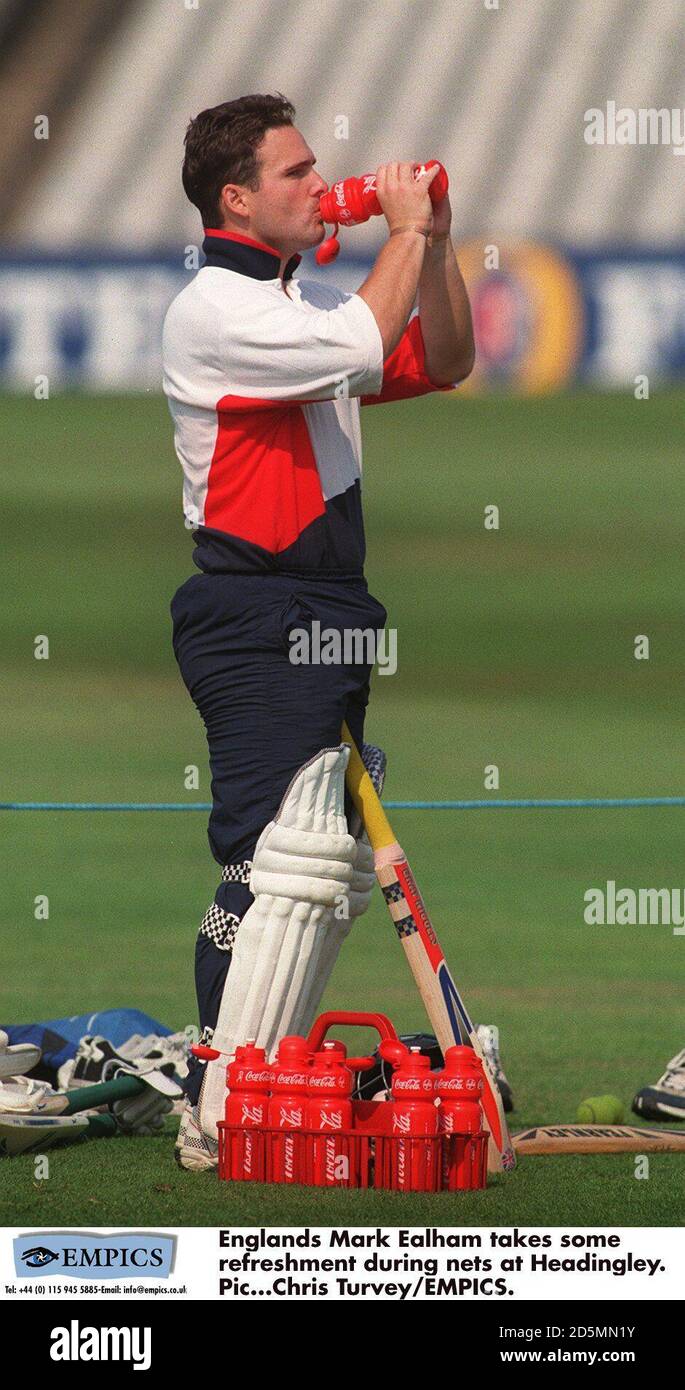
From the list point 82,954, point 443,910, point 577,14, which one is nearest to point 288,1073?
point 82,954

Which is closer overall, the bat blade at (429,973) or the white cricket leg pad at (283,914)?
the white cricket leg pad at (283,914)

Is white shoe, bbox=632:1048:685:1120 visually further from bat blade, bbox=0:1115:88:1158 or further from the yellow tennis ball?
bat blade, bbox=0:1115:88:1158

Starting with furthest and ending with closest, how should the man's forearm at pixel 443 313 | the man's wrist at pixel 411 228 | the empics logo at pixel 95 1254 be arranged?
1. the man's forearm at pixel 443 313
2. the man's wrist at pixel 411 228
3. the empics logo at pixel 95 1254

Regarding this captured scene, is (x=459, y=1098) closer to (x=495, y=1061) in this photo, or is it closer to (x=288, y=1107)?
(x=288, y=1107)

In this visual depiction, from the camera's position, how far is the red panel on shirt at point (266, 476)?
15.9 feet

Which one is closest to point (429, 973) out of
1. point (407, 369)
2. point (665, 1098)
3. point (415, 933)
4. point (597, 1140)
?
point (415, 933)

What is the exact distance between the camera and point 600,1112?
571 centimetres

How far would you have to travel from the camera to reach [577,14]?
4219cm

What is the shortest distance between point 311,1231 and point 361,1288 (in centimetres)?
19

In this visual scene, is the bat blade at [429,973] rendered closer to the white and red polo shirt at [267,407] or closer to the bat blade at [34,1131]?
the white and red polo shirt at [267,407]

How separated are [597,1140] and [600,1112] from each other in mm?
398

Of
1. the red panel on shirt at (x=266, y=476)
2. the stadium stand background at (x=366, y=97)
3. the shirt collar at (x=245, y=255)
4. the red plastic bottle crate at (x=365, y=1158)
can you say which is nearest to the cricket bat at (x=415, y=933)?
the red plastic bottle crate at (x=365, y=1158)

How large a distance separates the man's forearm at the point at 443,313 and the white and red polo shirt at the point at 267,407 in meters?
0.20

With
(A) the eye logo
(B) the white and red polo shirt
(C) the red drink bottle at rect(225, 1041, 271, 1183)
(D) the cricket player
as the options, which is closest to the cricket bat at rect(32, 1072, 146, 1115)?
(D) the cricket player
